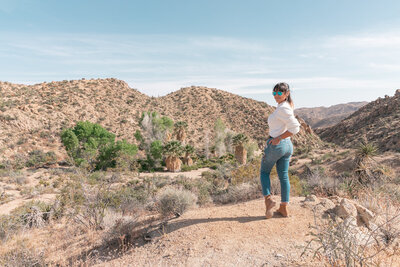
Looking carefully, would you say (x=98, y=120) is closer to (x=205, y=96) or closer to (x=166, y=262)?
(x=205, y=96)

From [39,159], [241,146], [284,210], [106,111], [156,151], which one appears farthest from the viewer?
[106,111]

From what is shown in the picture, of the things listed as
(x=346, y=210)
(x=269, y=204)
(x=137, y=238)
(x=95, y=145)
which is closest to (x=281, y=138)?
(x=269, y=204)

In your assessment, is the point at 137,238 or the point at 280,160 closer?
the point at 280,160

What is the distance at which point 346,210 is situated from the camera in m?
3.61

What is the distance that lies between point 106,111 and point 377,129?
1940 inches

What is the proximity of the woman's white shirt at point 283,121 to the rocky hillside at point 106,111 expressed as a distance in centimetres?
3483

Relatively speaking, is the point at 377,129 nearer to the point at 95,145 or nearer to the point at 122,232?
the point at 122,232

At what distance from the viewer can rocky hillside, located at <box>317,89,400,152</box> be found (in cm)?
2762

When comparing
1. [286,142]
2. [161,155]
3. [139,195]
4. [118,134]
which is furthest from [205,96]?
[286,142]

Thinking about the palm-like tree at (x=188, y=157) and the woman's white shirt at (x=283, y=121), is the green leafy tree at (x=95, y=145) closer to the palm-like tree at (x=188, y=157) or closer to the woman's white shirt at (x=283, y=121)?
the palm-like tree at (x=188, y=157)

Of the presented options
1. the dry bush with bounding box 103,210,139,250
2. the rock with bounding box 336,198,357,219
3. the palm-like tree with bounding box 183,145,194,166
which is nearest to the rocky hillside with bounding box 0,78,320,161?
the palm-like tree with bounding box 183,145,194,166

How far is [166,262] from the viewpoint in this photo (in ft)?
10.7

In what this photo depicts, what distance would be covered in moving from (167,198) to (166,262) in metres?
2.36

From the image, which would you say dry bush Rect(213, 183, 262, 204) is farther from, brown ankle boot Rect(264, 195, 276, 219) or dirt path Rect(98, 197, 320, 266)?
brown ankle boot Rect(264, 195, 276, 219)
